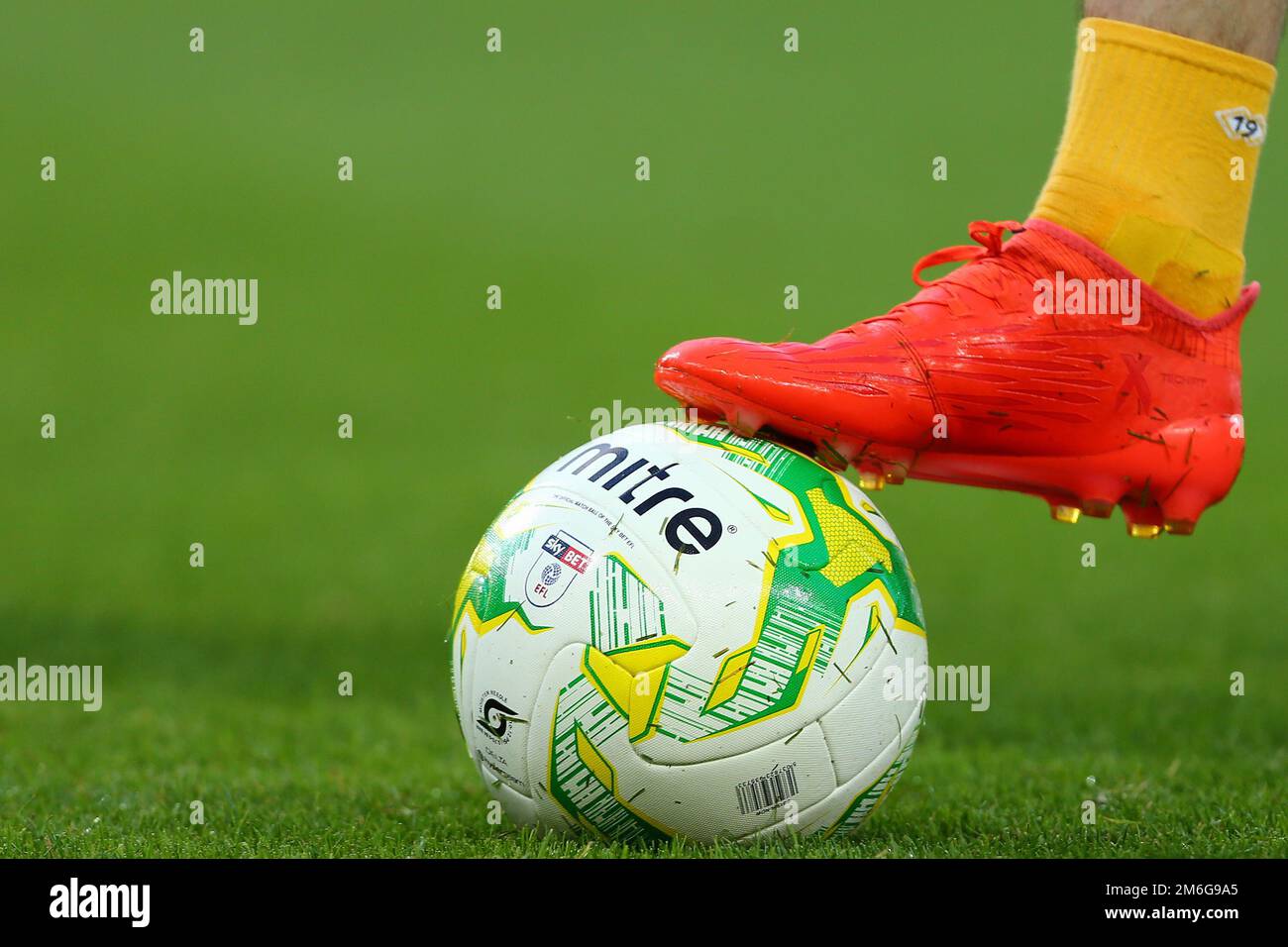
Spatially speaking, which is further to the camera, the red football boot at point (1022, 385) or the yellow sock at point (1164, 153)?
the yellow sock at point (1164, 153)

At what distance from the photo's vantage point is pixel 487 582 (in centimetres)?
399

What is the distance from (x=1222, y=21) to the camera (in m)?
4.32

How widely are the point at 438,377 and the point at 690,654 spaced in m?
12.3

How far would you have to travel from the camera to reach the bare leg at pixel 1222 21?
14.2 ft

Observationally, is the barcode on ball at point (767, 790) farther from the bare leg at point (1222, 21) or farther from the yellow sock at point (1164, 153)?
the bare leg at point (1222, 21)

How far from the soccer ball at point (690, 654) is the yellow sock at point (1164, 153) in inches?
46.5

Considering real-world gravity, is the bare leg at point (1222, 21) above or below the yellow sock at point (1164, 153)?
above

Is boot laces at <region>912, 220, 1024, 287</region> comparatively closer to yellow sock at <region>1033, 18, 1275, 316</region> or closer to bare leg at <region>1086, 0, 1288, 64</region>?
yellow sock at <region>1033, 18, 1275, 316</region>

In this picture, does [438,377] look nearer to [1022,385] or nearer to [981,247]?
[981,247]

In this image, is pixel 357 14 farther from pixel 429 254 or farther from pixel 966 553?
pixel 966 553

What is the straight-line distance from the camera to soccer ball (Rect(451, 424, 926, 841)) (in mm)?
3746

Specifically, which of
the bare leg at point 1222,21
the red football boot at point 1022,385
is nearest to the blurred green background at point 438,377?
the red football boot at point 1022,385

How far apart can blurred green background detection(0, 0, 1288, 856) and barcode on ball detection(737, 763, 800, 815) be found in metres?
0.24

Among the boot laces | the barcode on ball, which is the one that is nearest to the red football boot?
the boot laces
